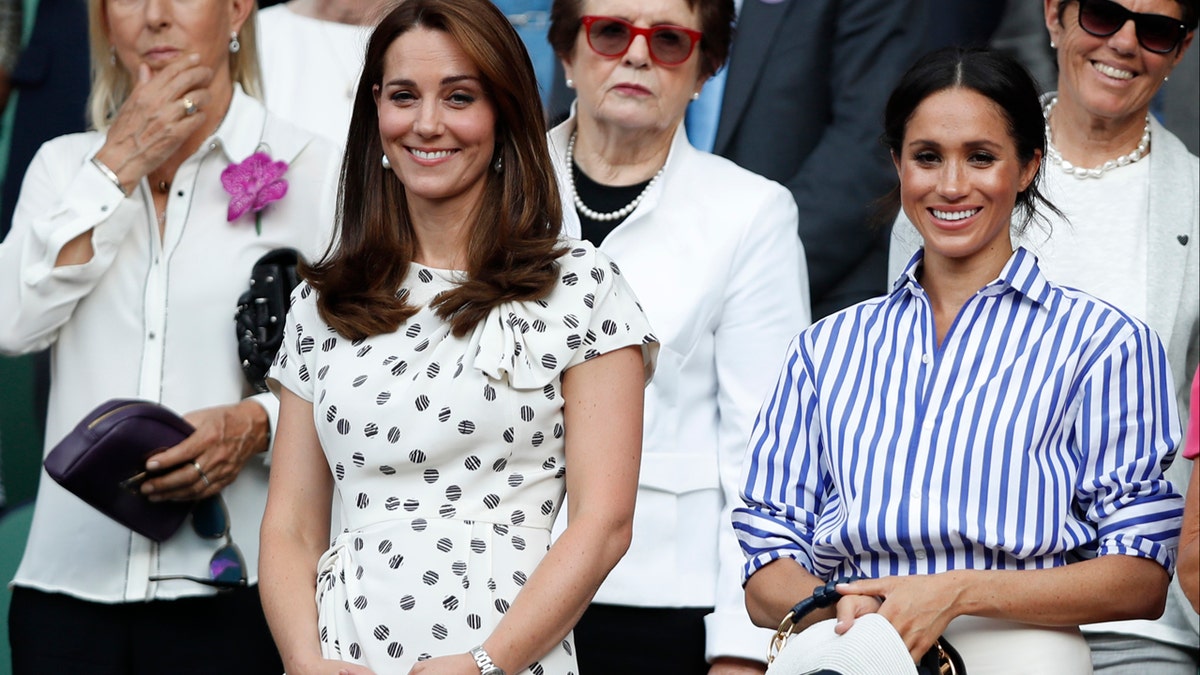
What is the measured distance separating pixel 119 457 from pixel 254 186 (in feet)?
2.28

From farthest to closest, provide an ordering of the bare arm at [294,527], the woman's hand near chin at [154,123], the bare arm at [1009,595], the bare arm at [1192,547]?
the woman's hand near chin at [154,123] < the bare arm at [294,527] < the bare arm at [1009,595] < the bare arm at [1192,547]

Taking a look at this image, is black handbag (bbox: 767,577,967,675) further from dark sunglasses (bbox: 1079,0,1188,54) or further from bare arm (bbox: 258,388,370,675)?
dark sunglasses (bbox: 1079,0,1188,54)

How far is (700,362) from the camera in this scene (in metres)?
3.63

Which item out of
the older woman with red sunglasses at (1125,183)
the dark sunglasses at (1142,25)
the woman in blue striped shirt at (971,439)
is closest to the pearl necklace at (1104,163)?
the older woman with red sunglasses at (1125,183)

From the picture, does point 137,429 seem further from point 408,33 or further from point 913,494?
point 913,494

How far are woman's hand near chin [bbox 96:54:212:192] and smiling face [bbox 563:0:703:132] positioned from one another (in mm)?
873

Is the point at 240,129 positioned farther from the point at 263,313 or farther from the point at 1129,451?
the point at 1129,451

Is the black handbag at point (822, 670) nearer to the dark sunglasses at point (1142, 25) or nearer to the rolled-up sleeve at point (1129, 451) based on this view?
the rolled-up sleeve at point (1129, 451)

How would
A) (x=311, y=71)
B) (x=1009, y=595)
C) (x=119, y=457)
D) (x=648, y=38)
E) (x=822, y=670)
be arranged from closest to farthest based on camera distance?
(x=822, y=670), (x=1009, y=595), (x=119, y=457), (x=648, y=38), (x=311, y=71)

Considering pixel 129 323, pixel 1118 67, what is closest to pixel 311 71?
pixel 129 323

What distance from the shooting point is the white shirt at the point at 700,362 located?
3562mm

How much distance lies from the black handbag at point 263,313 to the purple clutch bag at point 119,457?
197 mm

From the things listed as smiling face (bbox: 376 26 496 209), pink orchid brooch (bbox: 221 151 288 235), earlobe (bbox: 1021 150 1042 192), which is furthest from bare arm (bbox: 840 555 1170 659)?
pink orchid brooch (bbox: 221 151 288 235)

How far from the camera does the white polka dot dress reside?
2.73m
